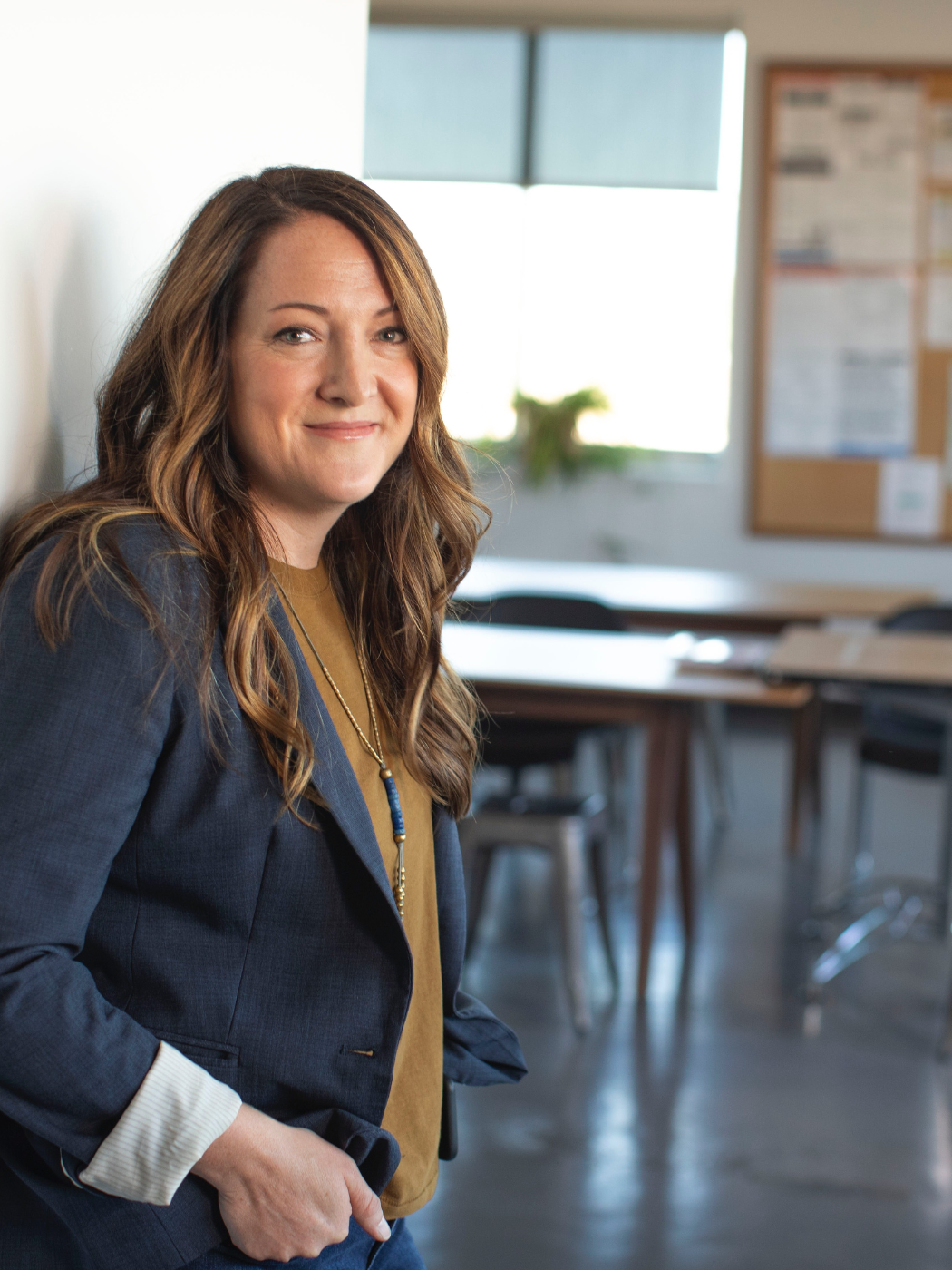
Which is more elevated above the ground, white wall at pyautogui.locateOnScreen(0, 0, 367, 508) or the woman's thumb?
white wall at pyautogui.locateOnScreen(0, 0, 367, 508)

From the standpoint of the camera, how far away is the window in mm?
6949

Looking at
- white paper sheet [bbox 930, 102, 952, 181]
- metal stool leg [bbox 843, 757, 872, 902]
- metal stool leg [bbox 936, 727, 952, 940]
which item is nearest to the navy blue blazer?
metal stool leg [bbox 936, 727, 952, 940]

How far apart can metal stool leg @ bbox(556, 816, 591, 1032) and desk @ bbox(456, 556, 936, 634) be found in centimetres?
121

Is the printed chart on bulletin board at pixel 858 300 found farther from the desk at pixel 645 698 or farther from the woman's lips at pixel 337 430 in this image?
the woman's lips at pixel 337 430

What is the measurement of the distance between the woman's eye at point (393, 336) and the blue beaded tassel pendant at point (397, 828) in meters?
0.35

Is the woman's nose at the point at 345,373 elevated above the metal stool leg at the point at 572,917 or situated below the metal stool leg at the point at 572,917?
above

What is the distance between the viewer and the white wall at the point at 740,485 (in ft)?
22.0

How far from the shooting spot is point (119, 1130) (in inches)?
32.9

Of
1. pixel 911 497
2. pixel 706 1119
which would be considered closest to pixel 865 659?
pixel 706 1119

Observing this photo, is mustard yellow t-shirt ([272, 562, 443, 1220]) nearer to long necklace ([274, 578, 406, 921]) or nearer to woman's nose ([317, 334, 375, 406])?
long necklace ([274, 578, 406, 921])

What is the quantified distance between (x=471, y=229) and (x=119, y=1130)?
689 cm

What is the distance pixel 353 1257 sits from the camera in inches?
40.5

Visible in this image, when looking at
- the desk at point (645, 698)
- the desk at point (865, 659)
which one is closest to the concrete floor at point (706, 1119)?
the desk at point (645, 698)

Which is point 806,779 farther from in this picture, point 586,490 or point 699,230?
point 699,230
